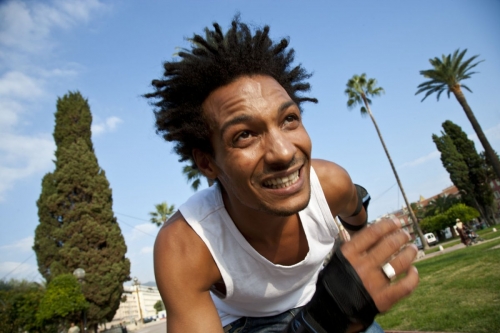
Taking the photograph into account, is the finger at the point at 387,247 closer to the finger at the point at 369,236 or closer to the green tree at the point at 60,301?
the finger at the point at 369,236

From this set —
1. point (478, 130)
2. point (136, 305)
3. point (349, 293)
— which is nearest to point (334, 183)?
point (349, 293)

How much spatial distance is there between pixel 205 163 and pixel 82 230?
2564 cm

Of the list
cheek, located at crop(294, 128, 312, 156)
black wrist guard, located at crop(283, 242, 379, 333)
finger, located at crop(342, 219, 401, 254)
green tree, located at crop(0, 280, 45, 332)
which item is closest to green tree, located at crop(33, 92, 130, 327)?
green tree, located at crop(0, 280, 45, 332)

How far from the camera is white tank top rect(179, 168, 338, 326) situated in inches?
92.0

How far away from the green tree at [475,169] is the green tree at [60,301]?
47.4 m

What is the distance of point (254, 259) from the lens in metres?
2.37

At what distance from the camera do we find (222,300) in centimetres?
260

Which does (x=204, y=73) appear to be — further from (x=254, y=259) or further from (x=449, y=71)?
(x=449, y=71)

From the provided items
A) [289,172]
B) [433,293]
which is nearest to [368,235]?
[289,172]

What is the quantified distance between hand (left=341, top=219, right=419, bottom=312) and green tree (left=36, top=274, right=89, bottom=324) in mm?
18654

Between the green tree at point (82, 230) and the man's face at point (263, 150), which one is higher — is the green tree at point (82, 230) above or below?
Result: above

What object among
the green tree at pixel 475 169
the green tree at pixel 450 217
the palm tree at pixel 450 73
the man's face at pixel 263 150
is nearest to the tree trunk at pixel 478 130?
the palm tree at pixel 450 73

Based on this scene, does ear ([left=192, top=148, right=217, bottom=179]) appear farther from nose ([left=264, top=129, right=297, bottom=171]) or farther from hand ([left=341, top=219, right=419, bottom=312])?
hand ([left=341, top=219, right=419, bottom=312])

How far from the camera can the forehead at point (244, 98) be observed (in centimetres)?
225
